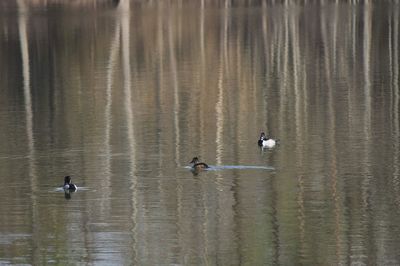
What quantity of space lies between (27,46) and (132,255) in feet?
128

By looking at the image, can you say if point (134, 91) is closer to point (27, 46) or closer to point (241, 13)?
point (27, 46)

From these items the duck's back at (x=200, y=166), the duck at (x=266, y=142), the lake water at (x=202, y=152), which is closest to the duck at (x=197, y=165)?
the duck's back at (x=200, y=166)

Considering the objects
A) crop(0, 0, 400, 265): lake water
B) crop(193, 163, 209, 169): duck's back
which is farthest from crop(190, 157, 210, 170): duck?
crop(0, 0, 400, 265): lake water

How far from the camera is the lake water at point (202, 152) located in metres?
18.1

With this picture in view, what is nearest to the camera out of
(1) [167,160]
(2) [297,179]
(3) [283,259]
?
(3) [283,259]

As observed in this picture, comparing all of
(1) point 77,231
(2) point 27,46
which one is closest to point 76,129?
(1) point 77,231

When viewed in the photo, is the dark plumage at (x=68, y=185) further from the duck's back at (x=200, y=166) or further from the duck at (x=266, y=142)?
the duck at (x=266, y=142)

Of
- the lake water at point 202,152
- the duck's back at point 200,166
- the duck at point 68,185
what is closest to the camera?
the lake water at point 202,152

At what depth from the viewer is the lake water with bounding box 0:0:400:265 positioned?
18.1 meters

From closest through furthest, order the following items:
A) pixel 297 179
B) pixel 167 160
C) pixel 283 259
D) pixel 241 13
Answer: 1. pixel 283 259
2. pixel 297 179
3. pixel 167 160
4. pixel 241 13

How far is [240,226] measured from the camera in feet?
62.5

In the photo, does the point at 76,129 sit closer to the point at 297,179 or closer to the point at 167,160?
the point at 167,160

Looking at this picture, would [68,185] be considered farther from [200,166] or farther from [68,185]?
[200,166]

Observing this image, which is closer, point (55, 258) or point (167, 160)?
point (55, 258)
